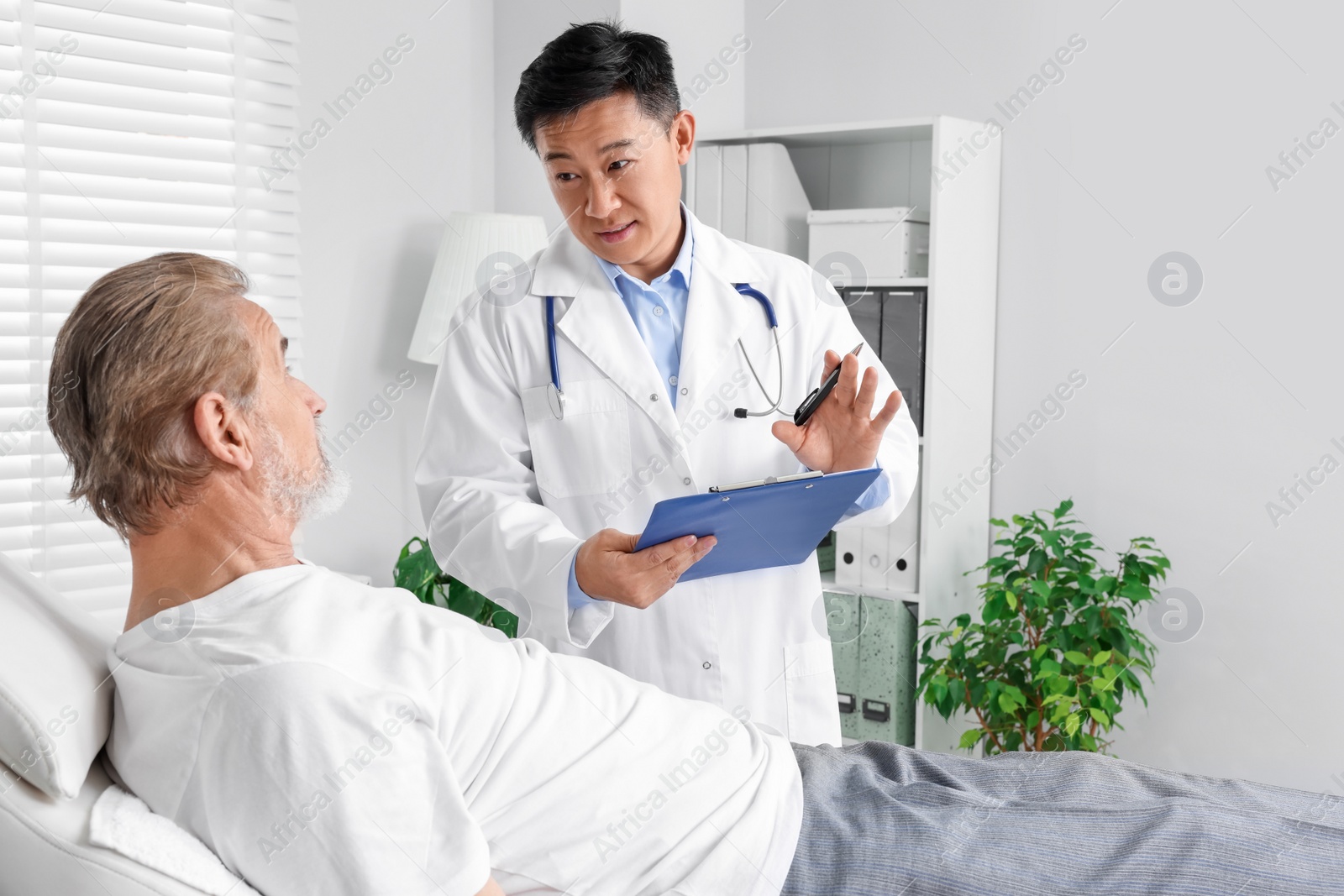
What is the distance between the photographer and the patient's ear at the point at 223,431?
1.21 m

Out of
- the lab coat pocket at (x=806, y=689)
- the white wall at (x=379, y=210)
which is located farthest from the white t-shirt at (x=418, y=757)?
the white wall at (x=379, y=210)

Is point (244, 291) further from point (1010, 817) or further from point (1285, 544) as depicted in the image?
point (1285, 544)

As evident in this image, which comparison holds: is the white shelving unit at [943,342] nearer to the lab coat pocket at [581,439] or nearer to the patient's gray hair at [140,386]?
the lab coat pocket at [581,439]

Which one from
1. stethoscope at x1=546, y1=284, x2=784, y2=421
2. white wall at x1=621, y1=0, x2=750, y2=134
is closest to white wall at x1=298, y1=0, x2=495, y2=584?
white wall at x1=621, y1=0, x2=750, y2=134

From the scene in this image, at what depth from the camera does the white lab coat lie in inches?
69.5

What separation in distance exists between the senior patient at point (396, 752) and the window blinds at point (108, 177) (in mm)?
1515

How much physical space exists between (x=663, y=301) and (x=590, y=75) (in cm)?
40

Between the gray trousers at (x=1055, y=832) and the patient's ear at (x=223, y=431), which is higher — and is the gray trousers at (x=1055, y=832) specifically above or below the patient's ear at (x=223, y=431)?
below

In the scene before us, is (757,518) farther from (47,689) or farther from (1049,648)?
(1049,648)

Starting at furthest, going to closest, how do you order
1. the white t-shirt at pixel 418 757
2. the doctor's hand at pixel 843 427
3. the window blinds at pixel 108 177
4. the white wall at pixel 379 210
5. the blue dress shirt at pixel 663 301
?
the white wall at pixel 379 210 → the window blinds at pixel 108 177 → the blue dress shirt at pixel 663 301 → the doctor's hand at pixel 843 427 → the white t-shirt at pixel 418 757

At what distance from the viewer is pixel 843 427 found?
165 centimetres

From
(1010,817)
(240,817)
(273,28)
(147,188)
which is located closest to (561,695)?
(240,817)

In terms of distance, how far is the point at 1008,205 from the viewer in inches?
118

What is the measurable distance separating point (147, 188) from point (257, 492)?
70.2 inches
